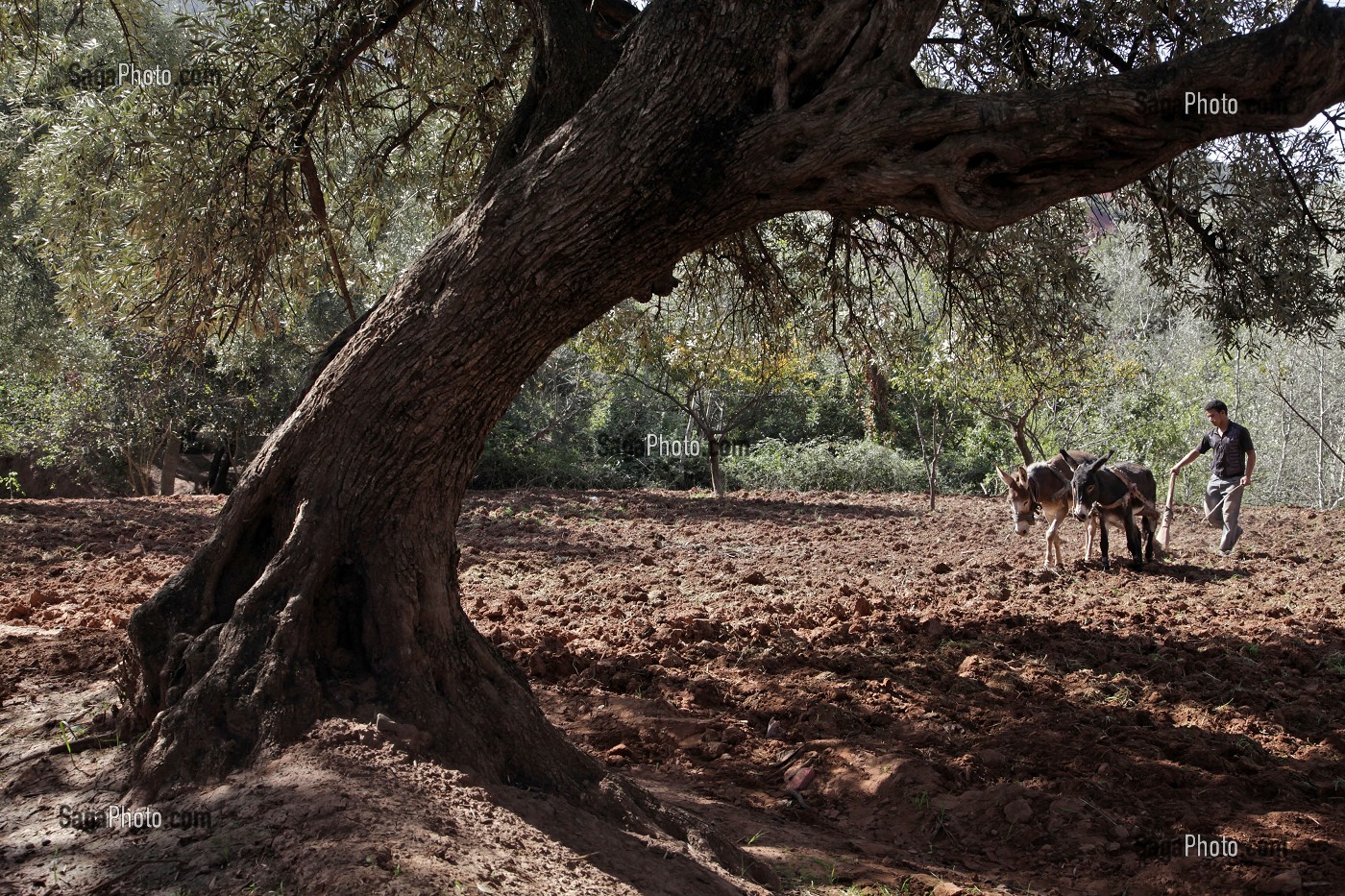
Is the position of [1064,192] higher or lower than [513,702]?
higher

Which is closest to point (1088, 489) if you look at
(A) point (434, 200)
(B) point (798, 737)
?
(B) point (798, 737)

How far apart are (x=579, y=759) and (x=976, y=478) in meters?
21.4

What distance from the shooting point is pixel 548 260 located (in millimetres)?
3893

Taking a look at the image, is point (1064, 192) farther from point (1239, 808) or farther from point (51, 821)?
point (51, 821)

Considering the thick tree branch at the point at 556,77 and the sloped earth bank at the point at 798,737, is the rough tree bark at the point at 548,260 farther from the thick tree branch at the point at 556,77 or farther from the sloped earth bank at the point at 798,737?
the thick tree branch at the point at 556,77

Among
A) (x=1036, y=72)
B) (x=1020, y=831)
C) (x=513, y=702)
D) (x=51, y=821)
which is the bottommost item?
(x=1020, y=831)

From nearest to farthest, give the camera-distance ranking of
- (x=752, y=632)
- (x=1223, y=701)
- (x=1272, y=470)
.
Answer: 1. (x=1223, y=701)
2. (x=752, y=632)
3. (x=1272, y=470)

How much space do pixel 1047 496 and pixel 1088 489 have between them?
0.68 metres

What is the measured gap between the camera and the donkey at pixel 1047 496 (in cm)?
1084

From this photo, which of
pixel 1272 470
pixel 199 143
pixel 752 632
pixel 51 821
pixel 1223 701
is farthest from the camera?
pixel 1272 470

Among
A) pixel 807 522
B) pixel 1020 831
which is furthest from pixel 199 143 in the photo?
pixel 807 522

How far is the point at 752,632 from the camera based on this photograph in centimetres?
704

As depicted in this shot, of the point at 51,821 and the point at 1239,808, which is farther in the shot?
the point at 1239,808

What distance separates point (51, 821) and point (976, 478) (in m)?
22.5
